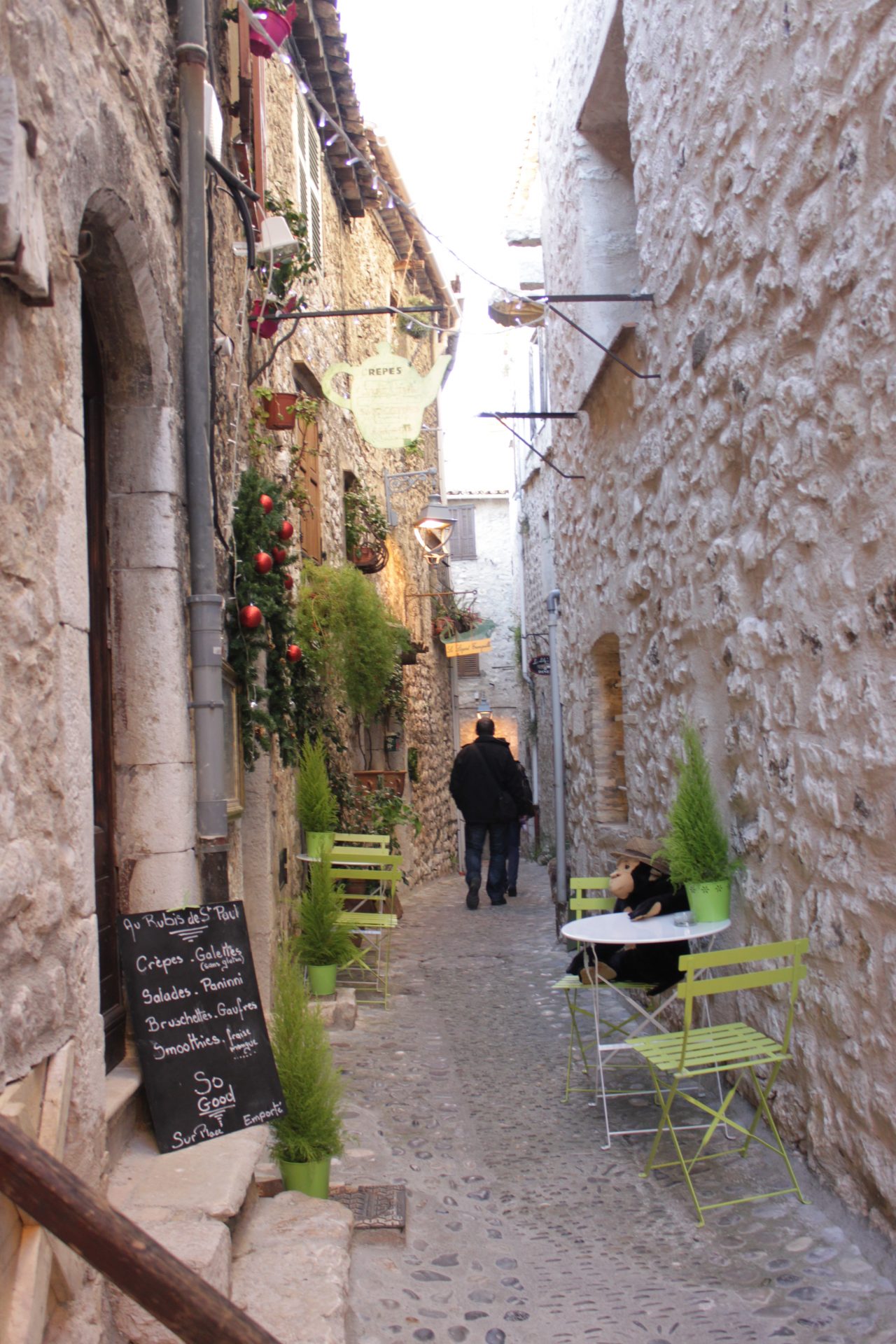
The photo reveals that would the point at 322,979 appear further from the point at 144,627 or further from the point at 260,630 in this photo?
the point at 144,627

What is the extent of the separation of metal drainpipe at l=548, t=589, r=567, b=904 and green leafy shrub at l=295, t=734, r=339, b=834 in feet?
7.00

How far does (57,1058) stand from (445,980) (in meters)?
4.70

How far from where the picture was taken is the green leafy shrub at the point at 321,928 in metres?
5.81

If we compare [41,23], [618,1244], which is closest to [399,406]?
[41,23]

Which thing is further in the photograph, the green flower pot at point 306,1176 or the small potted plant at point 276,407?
the small potted plant at point 276,407

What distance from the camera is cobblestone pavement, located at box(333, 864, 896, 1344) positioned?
272 cm

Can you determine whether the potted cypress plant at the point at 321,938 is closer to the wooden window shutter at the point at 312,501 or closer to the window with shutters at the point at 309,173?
the wooden window shutter at the point at 312,501

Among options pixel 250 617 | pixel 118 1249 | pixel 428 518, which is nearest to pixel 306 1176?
pixel 118 1249

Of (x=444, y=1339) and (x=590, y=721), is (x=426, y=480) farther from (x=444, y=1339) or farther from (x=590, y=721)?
(x=444, y=1339)

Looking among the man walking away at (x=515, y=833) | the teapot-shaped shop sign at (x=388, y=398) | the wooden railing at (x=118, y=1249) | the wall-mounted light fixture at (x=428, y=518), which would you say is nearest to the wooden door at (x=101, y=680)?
the wooden railing at (x=118, y=1249)

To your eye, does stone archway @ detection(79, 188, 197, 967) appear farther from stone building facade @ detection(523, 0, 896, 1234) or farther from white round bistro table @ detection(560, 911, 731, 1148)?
stone building facade @ detection(523, 0, 896, 1234)

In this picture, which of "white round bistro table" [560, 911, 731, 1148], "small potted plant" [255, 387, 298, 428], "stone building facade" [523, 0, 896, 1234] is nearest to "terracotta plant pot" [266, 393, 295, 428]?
"small potted plant" [255, 387, 298, 428]

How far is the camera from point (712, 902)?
13.9ft

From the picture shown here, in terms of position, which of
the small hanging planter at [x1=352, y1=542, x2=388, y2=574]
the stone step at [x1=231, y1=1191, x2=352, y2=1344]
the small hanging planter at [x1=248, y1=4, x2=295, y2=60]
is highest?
the small hanging planter at [x1=248, y1=4, x2=295, y2=60]
